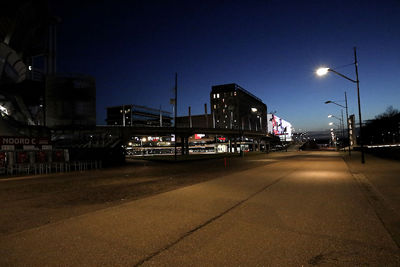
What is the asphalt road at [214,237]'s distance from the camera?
4168 millimetres

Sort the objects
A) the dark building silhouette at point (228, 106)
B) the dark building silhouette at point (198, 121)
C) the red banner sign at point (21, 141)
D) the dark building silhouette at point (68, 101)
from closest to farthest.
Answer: the red banner sign at point (21, 141) → the dark building silhouette at point (68, 101) → the dark building silhouette at point (228, 106) → the dark building silhouette at point (198, 121)

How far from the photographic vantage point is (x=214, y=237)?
5.16 m

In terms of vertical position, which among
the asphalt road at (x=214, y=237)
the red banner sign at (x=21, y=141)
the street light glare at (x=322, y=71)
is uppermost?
the street light glare at (x=322, y=71)

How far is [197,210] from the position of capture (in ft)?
24.5

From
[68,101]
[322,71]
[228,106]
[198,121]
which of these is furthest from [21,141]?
[198,121]

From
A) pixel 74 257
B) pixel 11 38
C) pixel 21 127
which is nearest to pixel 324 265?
pixel 74 257

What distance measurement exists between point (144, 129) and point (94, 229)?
59768 mm

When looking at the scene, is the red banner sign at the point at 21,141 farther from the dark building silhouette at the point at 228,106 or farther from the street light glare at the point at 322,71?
the dark building silhouette at the point at 228,106

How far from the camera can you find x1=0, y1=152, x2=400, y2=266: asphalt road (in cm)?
417

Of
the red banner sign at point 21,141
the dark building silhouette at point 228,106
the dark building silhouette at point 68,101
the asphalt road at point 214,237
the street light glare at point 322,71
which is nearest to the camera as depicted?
the asphalt road at point 214,237

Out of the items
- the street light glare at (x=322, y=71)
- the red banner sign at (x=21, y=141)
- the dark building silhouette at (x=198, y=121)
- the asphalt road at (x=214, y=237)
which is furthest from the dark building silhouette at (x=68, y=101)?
the dark building silhouette at (x=198, y=121)

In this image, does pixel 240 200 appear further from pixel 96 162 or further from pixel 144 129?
pixel 144 129

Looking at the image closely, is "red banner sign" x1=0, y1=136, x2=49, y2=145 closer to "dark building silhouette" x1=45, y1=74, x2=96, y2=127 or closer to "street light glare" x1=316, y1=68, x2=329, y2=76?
"dark building silhouette" x1=45, y1=74, x2=96, y2=127

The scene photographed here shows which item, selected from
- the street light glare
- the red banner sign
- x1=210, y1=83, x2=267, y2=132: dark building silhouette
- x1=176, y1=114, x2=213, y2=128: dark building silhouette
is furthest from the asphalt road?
x1=176, y1=114, x2=213, y2=128: dark building silhouette
